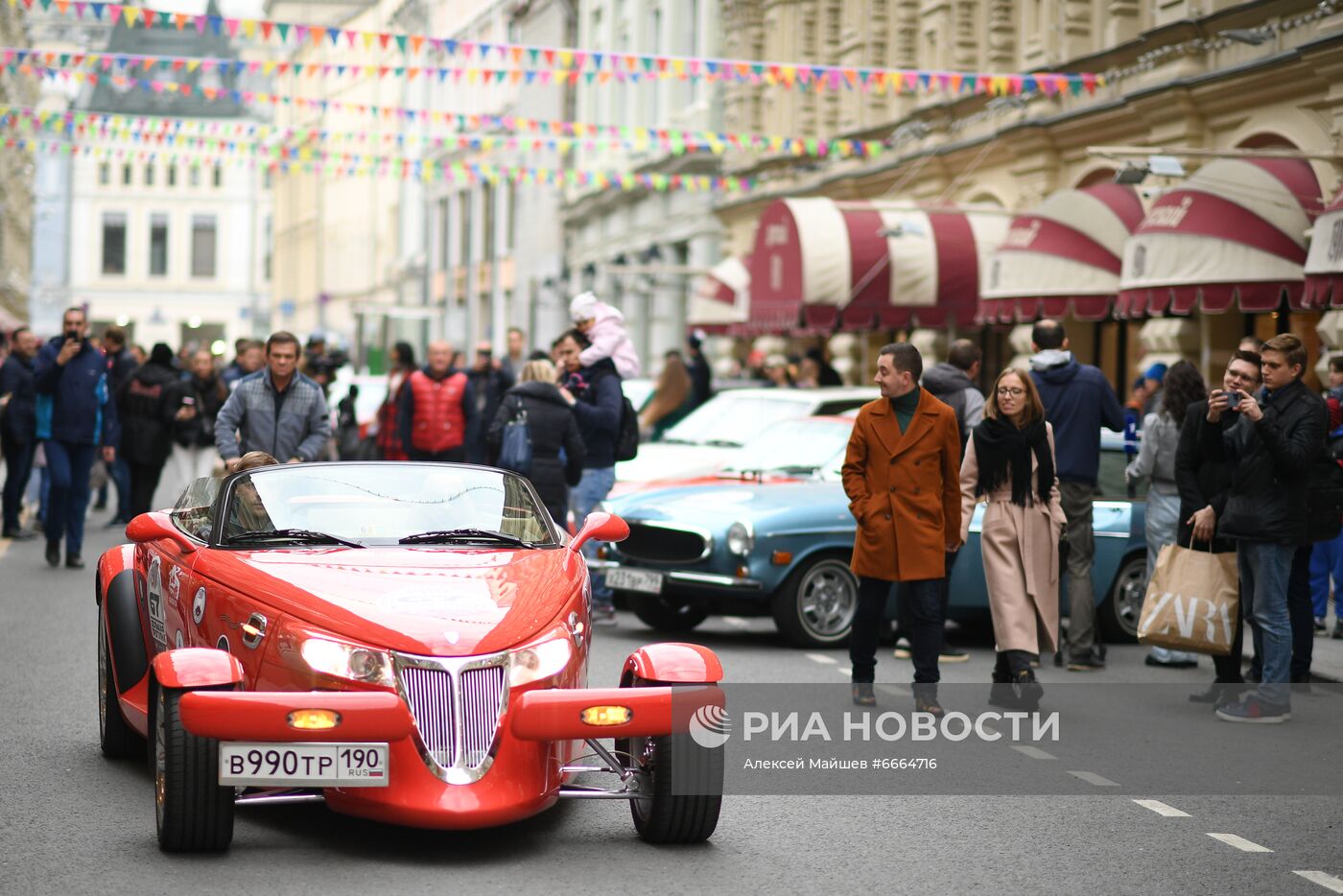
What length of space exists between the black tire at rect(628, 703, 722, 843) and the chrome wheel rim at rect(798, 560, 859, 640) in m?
5.57

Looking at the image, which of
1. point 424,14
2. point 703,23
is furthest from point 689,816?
point 424,14

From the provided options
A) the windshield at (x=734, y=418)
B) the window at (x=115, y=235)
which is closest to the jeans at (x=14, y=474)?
the windshield at (x=734, y=418)

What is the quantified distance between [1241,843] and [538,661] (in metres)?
2.53

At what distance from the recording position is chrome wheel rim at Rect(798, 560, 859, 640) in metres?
12.1

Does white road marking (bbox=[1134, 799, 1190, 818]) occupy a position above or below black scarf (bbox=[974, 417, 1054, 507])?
below

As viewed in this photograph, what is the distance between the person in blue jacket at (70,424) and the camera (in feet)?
51.9

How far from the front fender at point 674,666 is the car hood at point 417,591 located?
331 millimetres

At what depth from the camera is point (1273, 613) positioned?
977 cm

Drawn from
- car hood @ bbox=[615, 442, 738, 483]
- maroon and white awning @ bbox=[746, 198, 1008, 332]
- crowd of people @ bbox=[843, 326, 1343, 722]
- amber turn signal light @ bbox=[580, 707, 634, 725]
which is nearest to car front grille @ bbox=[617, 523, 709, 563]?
crowd of people @ bbox=[843, 326, 1343, 722]

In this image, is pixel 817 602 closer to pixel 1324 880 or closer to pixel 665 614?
pixel 665 614

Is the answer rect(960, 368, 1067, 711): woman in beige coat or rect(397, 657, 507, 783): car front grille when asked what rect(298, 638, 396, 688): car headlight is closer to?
rect(397, 657, 507, 783): car front grille

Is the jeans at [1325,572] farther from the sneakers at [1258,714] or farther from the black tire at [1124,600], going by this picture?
the sneakers at [1258,714]

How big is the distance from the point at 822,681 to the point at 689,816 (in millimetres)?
4123

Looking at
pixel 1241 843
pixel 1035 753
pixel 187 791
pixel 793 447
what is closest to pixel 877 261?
pixel 793 447
